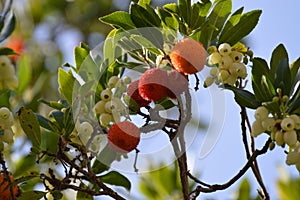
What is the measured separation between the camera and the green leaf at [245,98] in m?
1.42

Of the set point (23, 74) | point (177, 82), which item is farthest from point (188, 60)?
point (23, 74)

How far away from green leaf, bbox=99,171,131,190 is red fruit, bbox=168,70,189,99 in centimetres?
35

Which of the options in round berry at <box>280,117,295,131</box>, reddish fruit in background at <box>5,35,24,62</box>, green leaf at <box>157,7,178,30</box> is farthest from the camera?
reddish fruit in background at <box>5,35,24,62</box>

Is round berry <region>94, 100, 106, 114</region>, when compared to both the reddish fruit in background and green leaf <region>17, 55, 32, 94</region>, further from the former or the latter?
the reddish fruit in background

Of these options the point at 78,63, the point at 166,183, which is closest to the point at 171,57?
the point at 78,63

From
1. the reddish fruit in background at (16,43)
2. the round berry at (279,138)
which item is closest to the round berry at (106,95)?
the round berry at (279,138)

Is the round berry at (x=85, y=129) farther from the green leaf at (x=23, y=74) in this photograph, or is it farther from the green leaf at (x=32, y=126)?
the green leaf at (x=23, y=74)

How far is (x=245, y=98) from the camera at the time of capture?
56.2 inches

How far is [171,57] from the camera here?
56.8 inches

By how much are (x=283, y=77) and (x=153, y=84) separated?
9.8 inches

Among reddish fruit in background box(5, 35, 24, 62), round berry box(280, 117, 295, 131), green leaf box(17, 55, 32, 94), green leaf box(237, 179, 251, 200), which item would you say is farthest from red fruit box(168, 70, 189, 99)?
reddish fruit in background box(5, 35, 24, 62)

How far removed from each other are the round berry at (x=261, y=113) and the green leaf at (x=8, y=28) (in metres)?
0.82

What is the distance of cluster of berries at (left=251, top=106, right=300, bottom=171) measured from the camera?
132cm

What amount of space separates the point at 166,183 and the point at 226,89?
1.04 meters
